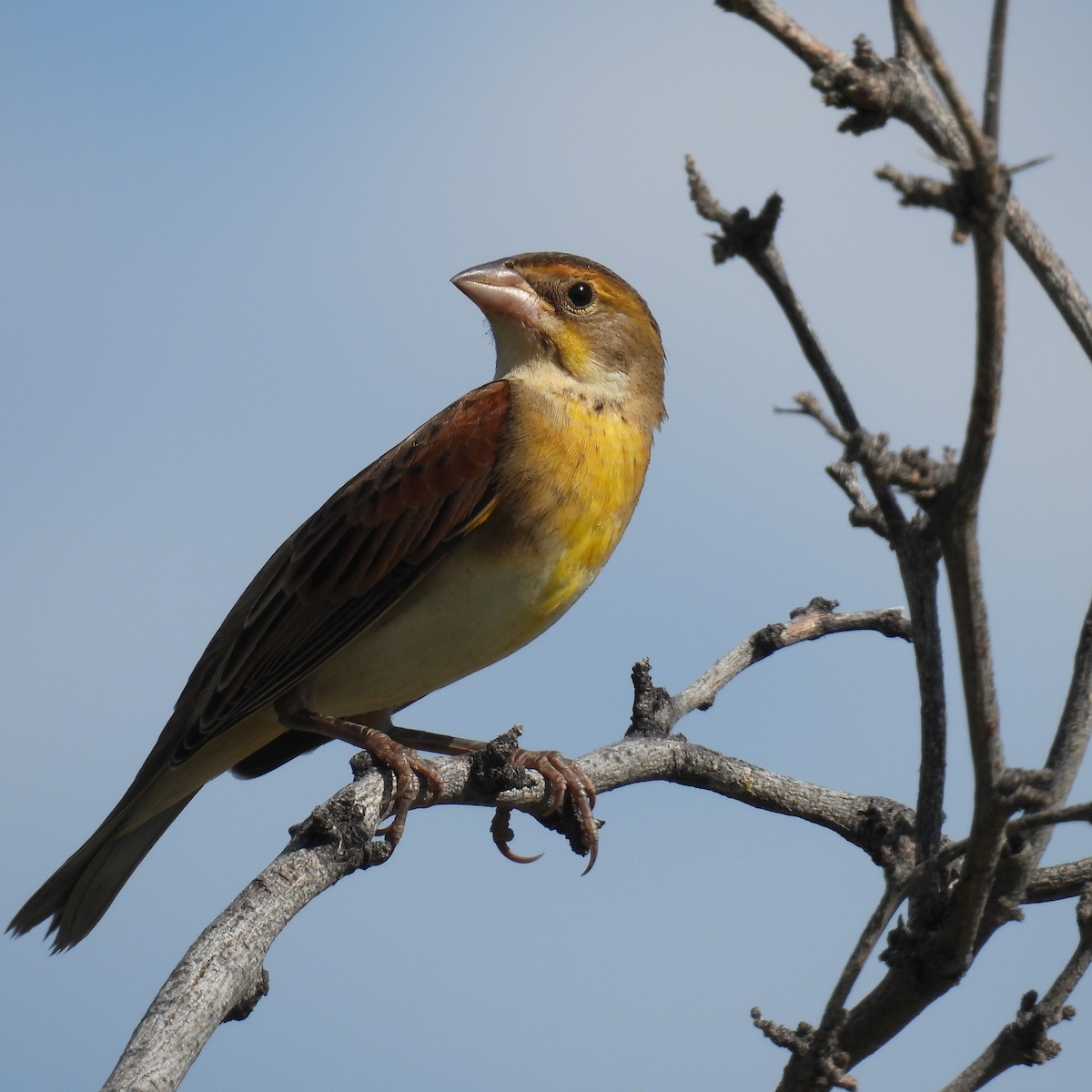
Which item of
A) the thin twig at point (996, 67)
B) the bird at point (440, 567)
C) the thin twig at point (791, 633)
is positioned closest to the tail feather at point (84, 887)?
the bird at point (440, 567)

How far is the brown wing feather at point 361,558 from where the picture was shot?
17.9 ft

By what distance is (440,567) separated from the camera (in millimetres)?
5430

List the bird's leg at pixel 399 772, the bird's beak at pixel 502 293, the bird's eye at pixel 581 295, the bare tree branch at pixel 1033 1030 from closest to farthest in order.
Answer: the bare tree branch at pixel 1033 1030 → the bird's leg at pixel 399 772 → the bird's beak at pixel 502 293 → the bird's eye at pixel 581 295

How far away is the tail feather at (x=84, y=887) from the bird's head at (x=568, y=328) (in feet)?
→ 8.12

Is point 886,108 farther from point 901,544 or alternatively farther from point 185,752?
point 185,752

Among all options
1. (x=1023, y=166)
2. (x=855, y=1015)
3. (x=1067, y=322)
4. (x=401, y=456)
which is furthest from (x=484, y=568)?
(x=1023, y=166)

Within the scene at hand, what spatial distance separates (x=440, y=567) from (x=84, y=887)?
78.5 inches

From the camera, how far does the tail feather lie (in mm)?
5809

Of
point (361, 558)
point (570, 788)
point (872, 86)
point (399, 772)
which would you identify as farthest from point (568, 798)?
point (872, 86)

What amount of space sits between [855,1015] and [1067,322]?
1.70 m

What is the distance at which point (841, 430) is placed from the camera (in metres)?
2.34

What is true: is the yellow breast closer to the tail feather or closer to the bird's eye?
the bird's eye

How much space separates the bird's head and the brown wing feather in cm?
24

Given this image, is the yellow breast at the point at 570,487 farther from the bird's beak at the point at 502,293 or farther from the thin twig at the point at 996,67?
the thin twig at the point at 996,67
